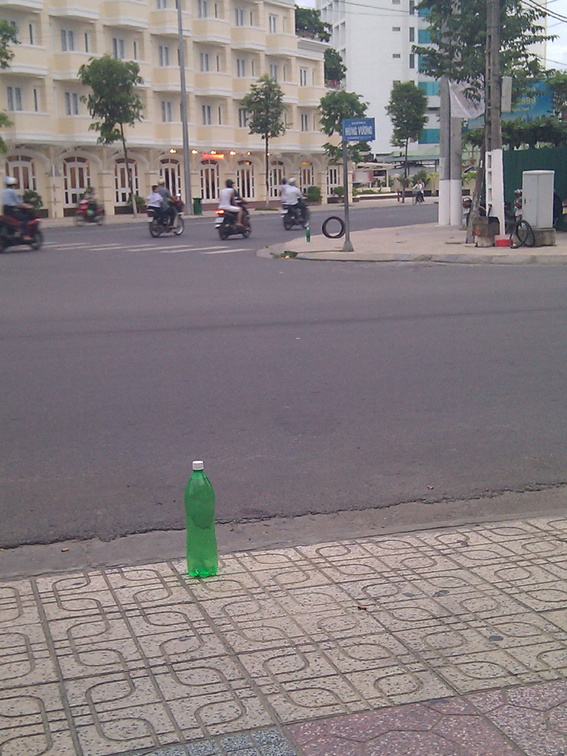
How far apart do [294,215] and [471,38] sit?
34.3 feet

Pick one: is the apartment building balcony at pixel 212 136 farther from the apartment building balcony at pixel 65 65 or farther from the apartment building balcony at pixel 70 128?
the apartment building balcony at pixel 65 65

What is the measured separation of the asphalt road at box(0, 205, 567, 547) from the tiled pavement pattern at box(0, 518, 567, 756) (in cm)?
91

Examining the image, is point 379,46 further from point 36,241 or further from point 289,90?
point 36,241

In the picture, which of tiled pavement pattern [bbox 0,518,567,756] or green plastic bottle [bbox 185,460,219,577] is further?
green plastic bottle [bbox 185,460,219,577]

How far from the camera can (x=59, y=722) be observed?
3.41 meters

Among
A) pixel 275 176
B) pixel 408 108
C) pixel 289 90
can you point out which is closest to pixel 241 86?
pixel 289 90

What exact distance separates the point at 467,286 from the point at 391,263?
5400mm

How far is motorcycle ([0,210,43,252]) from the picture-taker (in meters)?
25.0

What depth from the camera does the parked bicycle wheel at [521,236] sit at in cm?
2220

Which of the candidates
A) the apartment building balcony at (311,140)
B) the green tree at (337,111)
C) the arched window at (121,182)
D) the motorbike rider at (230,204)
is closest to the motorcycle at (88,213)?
the motorbike rider at (230,204)

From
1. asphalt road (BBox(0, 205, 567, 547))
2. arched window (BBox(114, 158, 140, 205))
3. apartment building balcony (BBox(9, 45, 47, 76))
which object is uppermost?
apartment building balcony (BBox(9, 45, 47, 76))

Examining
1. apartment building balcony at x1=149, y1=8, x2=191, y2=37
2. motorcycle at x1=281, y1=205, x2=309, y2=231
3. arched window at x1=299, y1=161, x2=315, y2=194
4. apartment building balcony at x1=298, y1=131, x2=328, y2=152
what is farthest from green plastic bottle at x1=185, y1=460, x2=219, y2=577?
arched window at x1=299, y1=161, x2=315, y2=194

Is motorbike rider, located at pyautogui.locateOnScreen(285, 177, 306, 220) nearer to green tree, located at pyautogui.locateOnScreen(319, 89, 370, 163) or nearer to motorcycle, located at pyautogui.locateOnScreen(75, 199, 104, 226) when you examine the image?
motorcycle, located at pyautogui.locateOnScreen(75, 199, 104, 226)

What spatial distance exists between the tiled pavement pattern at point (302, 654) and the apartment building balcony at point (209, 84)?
5881cm
